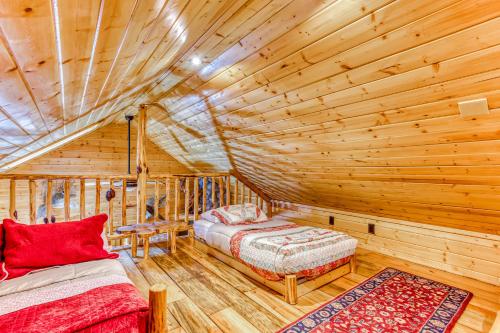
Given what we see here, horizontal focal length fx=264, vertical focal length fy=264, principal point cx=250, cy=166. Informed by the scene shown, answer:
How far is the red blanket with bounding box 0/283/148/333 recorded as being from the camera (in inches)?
47.4

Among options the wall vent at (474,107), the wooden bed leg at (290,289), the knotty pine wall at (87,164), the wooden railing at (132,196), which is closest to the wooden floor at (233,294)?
the wooden bed leg at (290,289)

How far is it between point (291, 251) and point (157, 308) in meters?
1.42

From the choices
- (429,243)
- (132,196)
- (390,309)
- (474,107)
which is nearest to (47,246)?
(390,309)

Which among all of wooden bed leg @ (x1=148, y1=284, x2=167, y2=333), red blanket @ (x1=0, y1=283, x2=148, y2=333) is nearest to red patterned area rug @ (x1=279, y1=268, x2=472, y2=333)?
wooden bed leg @ (x1=148, y1=284, x2=167, y2=333)

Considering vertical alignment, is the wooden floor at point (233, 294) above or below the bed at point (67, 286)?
below

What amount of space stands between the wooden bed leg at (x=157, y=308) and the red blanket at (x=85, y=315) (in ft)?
0.20

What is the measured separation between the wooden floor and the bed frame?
0.19 feet

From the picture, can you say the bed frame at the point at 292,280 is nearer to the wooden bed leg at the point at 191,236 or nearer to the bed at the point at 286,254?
the bed at the point at 286,254

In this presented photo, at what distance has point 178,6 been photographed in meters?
1.31

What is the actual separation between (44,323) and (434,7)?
95.9 inches

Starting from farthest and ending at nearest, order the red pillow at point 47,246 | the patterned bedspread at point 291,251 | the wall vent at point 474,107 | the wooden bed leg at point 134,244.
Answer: the wooden bed leg at point 134,244
the patterned bedspread at point 291,251
the red pillow at point 47,246
the wall vent at point 474,107

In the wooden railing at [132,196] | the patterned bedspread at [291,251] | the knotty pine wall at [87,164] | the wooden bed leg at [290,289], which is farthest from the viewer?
the knotty pine wall at [87,164]

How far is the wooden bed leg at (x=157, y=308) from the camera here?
1.33 m

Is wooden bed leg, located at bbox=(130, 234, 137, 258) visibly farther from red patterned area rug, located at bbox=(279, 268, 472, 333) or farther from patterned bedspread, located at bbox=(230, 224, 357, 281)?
red patterned area rug, located at bbox=(279, 268, 472, 333)
